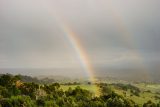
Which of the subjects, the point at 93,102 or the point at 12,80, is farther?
the point at 12,80

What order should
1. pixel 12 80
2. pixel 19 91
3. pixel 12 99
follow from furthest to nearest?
pixel 12 80, pixel 19 91, pixel 12 99

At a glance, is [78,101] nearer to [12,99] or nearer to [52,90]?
[52,90]

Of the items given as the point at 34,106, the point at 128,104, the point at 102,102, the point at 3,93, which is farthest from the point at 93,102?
the point at 3,93

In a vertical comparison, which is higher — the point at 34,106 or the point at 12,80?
the point at 12,80

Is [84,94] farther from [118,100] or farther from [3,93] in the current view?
[3,93]

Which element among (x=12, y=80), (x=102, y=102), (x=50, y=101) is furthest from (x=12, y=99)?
(x=102, y=102)

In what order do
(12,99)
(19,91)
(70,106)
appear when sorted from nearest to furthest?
(12,99), (70,106), (19,91)

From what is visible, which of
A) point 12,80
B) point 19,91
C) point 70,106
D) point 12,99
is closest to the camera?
point 12,99

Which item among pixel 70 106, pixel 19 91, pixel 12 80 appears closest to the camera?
pixel 70 106

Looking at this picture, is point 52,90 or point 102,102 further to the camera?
point 52,90
